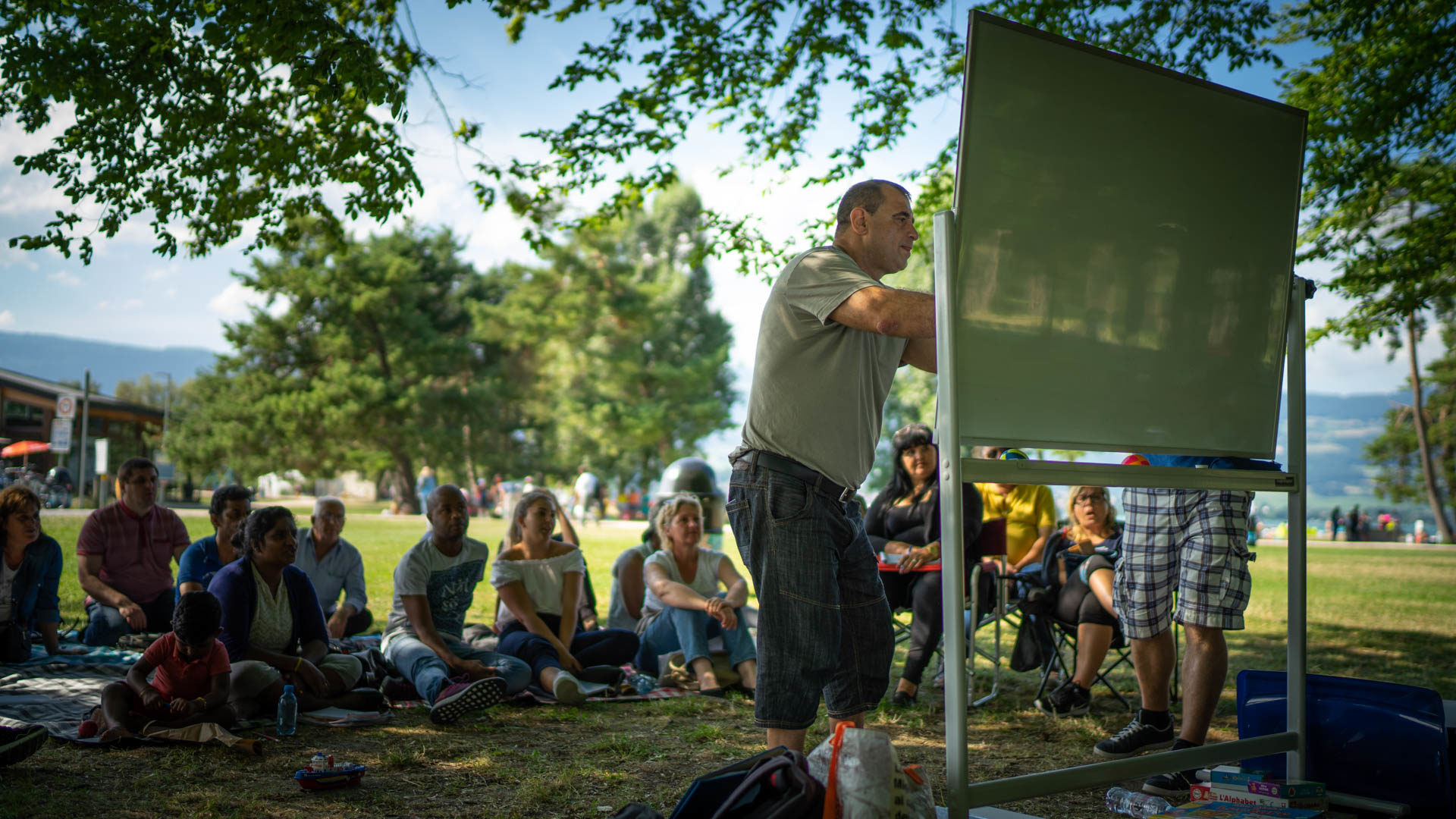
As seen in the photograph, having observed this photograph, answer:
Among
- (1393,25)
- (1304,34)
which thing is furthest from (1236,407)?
(1304,34)

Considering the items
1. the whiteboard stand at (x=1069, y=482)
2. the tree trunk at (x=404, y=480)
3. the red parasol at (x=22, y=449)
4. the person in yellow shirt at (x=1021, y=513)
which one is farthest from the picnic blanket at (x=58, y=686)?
the tree trunk at (x=404, y=480)

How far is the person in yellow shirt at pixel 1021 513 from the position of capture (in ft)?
21.0

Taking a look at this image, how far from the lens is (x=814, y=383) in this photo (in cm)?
239

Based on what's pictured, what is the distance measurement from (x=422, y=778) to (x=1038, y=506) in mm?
4429

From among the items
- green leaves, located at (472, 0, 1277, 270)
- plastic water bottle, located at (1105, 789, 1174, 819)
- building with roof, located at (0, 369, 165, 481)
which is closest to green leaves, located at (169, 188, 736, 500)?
building with roof, located at (0, 369, 165, 481)

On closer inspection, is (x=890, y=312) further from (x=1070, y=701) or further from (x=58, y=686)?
(x=58, y=686)

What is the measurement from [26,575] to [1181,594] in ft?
18.8

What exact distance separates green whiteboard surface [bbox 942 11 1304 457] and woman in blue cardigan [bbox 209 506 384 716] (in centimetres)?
346

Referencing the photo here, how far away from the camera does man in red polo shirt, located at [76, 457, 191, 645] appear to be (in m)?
5.83

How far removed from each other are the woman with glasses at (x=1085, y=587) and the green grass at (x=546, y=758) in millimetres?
125

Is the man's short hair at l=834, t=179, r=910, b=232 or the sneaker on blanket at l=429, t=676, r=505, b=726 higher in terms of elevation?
the man's short hair at l=834, t=179, r=910, b=232

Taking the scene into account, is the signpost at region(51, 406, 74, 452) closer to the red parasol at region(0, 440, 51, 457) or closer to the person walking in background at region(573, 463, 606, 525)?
the red parasol at region(0, 440, 51, 457)

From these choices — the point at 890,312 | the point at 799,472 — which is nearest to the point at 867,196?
the point at 890,312

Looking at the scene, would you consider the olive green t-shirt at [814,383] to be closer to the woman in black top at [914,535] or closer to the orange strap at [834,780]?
the orange strap at [834,780]
